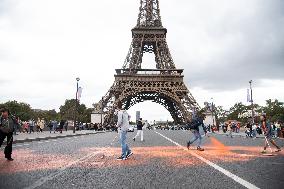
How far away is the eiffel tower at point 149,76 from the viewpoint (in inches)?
2392

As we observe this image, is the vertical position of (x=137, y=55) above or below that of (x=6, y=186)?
above

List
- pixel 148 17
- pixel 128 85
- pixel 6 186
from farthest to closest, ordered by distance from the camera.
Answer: pixel 148 17
pixel 128 85
pixel 6 186

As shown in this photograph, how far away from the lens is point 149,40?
65.6 meters

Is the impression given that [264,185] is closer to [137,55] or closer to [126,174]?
[126,174]

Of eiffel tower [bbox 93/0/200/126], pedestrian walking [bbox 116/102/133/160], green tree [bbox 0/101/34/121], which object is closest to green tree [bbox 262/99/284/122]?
eiffel tower [bbox 93/0/200/126]

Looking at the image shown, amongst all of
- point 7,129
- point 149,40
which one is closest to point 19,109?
point 149,40

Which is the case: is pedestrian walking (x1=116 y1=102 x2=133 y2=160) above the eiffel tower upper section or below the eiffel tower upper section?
below

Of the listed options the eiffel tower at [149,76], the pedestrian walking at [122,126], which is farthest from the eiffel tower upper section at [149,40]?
the pedestrian walking at [122,126]

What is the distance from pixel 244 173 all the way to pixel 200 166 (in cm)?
160

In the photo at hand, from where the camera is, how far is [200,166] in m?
9.65

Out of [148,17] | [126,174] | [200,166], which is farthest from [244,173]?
[148,17]

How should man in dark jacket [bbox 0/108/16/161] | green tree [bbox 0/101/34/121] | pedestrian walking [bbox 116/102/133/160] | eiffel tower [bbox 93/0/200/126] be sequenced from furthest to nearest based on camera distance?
green tree [bbox 0/101/34/121], eiffel tower [bbox 93/0/200/126], pedestrian walking [bbox 116/102/133/160], man in dark jacket [bbox 0/108/16/161]

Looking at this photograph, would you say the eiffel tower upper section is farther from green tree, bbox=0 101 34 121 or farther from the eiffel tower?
green tree, bbox=0 101 34 121

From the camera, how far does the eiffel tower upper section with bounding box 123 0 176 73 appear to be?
63688 mm
